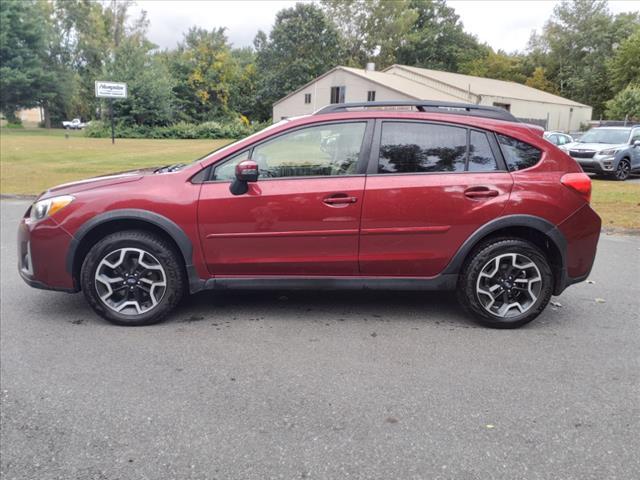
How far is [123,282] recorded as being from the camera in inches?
166

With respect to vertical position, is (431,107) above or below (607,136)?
below

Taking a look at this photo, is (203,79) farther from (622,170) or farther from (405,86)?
(622,170)

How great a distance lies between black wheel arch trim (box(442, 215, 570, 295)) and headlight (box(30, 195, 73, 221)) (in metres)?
3.01

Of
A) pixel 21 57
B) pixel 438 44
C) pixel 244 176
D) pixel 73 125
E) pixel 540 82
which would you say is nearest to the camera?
pixel 244 176

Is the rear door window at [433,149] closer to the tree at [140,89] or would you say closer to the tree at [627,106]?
the tree at [627,106]

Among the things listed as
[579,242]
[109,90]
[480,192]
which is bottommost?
[579,242]

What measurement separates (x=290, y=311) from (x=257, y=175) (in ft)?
4.16

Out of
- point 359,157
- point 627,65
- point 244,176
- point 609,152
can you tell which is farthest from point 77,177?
point 627,65

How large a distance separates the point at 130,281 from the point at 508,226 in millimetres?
2967

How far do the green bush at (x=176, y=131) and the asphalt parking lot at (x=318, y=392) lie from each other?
136 ft

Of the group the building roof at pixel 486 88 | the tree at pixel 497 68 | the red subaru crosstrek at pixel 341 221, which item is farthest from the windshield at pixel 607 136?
the tree at pixel 497 68

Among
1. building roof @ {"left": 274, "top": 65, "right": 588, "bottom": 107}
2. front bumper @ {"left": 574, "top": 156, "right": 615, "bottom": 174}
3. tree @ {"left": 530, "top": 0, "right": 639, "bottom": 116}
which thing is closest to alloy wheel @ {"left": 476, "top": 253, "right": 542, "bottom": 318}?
front bumper @ {"left": 574, "top": 156, "right": 615, "bottom": 174}

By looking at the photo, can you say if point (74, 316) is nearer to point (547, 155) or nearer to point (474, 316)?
point (474, 316)

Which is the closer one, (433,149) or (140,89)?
(433,149)
